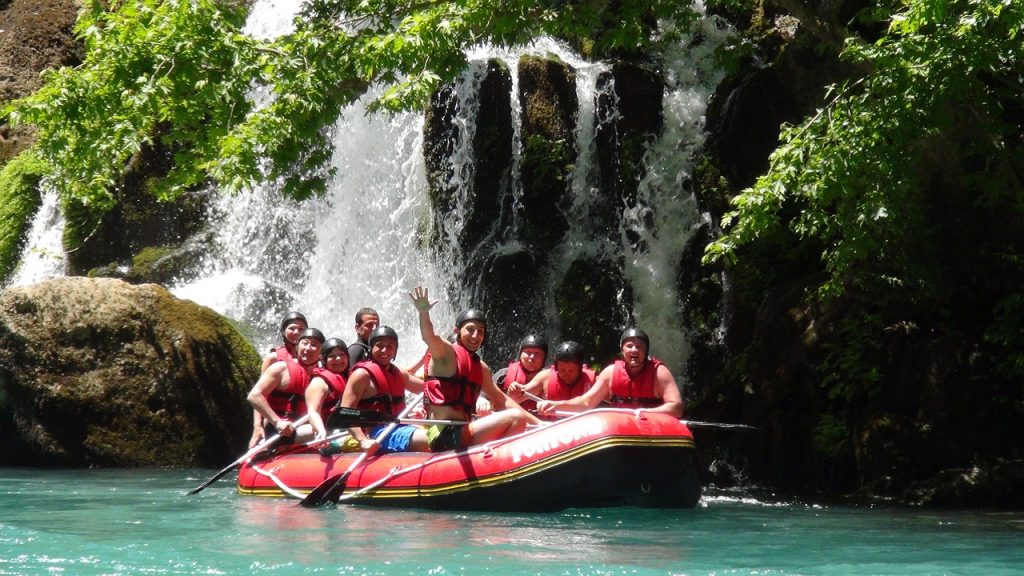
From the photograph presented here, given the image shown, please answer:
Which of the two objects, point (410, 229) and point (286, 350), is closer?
point (286, 350)

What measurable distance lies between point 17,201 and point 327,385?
37.2 ft

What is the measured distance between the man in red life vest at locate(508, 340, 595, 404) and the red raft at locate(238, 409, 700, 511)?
1.59m

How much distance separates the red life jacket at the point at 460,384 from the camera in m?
9.13

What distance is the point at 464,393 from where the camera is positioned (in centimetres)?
921

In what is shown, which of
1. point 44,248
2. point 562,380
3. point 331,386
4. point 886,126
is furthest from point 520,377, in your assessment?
point 44,248

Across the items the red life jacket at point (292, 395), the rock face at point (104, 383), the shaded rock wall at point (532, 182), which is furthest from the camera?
the shaded rock wall at point (532, 182)

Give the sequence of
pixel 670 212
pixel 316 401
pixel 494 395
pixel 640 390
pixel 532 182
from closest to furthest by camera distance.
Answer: pixel 494 395 → pixel 640 390 → pixel 316 401 → pixel 670 212 → pixel 532 182

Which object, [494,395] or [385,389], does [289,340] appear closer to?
[385,389]

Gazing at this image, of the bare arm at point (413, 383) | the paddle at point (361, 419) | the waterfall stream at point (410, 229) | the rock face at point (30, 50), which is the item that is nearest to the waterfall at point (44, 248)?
the waterfall stream at point (410, 229)

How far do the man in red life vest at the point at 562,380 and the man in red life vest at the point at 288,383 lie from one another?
1.88 metres

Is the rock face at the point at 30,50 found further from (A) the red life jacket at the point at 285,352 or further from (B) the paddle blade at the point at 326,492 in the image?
(B) the paddle blade at the point at 326,492

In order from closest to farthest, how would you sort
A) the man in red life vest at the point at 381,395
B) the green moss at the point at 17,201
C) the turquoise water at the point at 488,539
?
the turquoise water at the point at 488,539 < the man in red life vest at the point at 381,395 < the green moss at the point at 17,201

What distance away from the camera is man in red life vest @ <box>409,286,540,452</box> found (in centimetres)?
903

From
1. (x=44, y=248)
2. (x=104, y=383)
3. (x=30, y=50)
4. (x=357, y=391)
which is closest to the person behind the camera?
(x=357, y=391)
